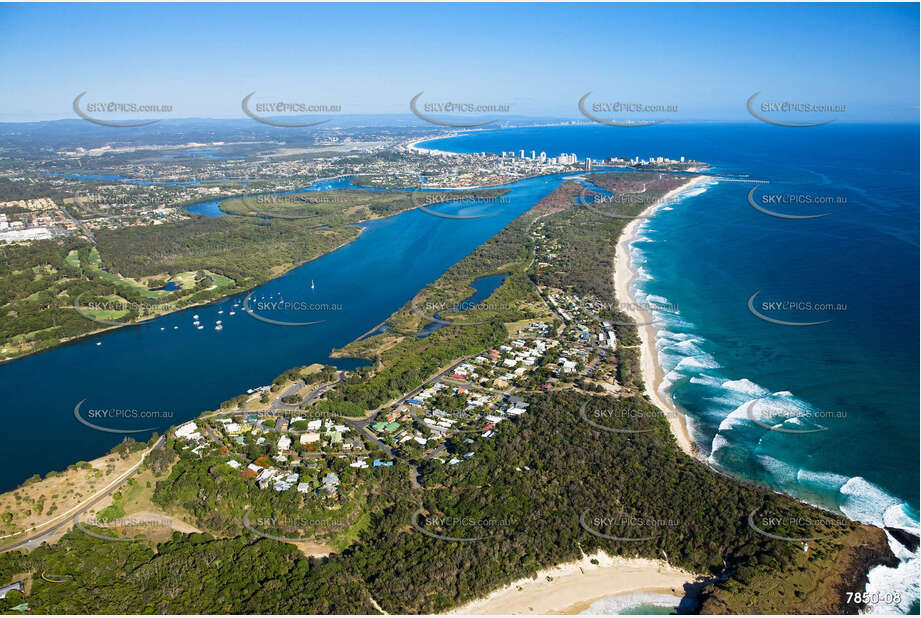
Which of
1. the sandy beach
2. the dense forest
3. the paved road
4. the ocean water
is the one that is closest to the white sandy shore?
the dense forest

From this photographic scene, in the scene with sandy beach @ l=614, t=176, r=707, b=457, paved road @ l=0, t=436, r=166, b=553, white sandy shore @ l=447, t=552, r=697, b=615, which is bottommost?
white sandy shore @ l=447, t=552, r=697, b=615

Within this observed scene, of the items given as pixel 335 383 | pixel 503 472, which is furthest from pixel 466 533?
pixel 335 383

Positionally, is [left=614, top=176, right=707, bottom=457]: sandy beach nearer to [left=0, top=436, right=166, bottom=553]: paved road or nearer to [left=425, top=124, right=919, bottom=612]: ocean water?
[left=425, top=124, right=919, bottom=612]: ocean water

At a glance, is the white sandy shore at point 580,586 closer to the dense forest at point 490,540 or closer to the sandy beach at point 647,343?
the dense forest at point 490,540

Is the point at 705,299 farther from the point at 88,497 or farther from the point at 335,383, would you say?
the point at 88,497

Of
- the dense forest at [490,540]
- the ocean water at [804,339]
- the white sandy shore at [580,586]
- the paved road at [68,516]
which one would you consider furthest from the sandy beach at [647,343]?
the paved road at [68,516]

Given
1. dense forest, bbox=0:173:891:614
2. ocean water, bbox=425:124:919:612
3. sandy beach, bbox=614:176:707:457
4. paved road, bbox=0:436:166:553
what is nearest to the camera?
dense forest, bbox=0:173:891:614

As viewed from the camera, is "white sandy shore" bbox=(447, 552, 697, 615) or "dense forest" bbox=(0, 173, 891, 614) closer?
"dense forest" bbox=(0, 173, 891, 614)
